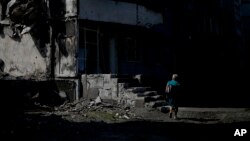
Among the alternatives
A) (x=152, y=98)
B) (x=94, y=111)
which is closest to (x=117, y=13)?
(x=152, y=98)

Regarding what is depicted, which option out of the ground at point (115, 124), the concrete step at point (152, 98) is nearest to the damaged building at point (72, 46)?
the concrete step at point (152, 98)

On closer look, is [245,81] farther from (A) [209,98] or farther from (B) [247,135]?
(B) [247,135]

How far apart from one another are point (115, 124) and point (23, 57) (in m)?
8.97

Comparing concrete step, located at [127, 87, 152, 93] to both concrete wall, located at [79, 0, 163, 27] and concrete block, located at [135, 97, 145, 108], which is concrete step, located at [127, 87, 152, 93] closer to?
concrete block, located at [135, 97, 145, 108]

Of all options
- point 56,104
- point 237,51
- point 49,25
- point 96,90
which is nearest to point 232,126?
point 96,90

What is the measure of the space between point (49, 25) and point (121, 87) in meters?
5.55

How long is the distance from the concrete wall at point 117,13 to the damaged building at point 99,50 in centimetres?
5

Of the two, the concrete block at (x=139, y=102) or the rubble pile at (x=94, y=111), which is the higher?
the concrete block at (x=139, y=102)

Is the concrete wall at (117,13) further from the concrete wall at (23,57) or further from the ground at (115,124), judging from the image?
the ground at (115,124)

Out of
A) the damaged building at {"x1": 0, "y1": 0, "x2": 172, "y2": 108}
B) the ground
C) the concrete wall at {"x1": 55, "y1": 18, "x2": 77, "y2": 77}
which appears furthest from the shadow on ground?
the concrete wall at {"x1": 55, "y1": 18, "x2": 77, "y2": 77}

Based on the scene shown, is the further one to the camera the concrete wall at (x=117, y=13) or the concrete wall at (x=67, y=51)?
the concrete wall at (x=117, y=13)

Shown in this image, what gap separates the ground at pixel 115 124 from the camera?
10.0 m

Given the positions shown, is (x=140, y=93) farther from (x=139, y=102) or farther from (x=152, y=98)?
(x=139, y=102)

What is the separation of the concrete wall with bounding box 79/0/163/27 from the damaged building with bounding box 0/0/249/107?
5cm
